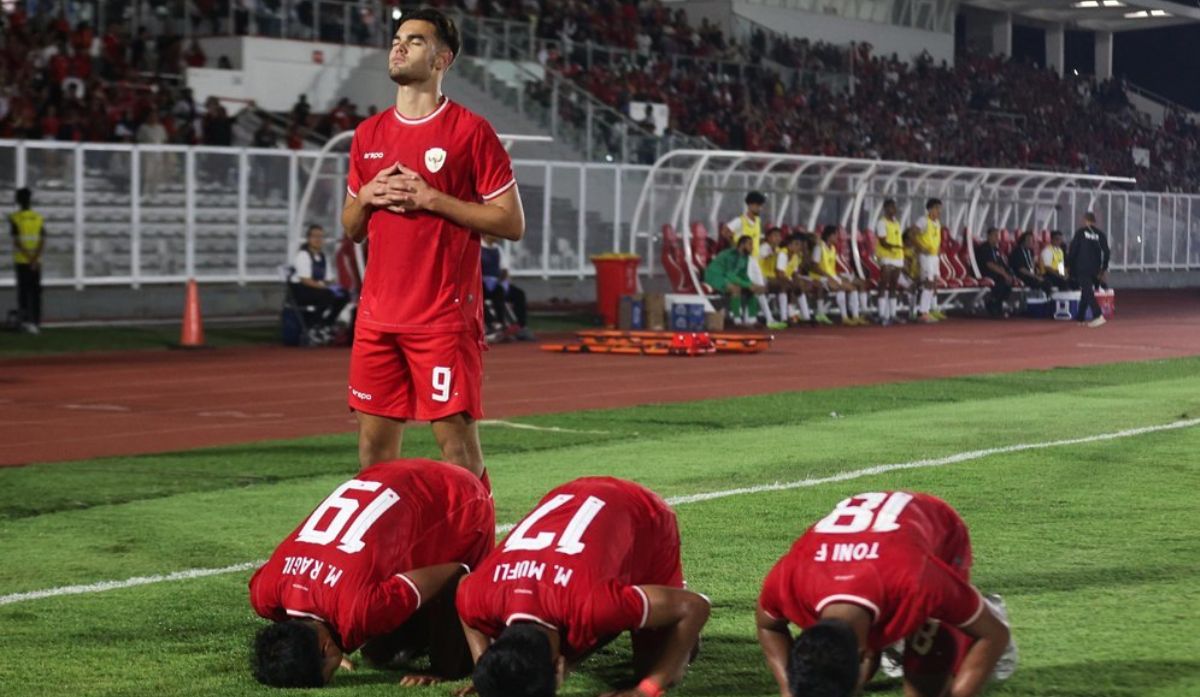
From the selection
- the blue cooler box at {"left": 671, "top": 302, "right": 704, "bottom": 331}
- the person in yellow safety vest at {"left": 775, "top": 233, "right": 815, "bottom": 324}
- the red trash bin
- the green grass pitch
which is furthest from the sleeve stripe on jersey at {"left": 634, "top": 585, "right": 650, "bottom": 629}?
the person in yellow safety vest at {"left": 775, "top": 233, "right": 815, "bottom": 324}

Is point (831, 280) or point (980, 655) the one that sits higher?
point (831, 280)

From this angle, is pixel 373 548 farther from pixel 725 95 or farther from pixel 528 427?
pixel 725 95

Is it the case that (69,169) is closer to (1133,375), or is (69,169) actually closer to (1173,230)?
(1133,375)

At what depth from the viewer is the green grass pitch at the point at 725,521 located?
6.05 metres

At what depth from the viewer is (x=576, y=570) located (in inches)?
210

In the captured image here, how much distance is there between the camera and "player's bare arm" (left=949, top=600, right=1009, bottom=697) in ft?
17.0

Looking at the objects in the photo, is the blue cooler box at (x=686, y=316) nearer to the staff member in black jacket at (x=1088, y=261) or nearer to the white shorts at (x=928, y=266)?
the white shorts at (x=928, y=266)

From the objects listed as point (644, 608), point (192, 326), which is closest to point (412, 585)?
point (644, 608)

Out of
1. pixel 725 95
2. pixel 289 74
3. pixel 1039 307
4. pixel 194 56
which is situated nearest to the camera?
pixel 194 56

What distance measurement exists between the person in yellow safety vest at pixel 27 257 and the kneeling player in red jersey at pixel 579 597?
18904 mm

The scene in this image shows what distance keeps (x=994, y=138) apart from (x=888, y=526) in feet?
170

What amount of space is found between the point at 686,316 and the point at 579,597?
815 inches

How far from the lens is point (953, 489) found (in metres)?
10.5

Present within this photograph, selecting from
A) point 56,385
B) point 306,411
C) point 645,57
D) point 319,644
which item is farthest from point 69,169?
point 319,644
